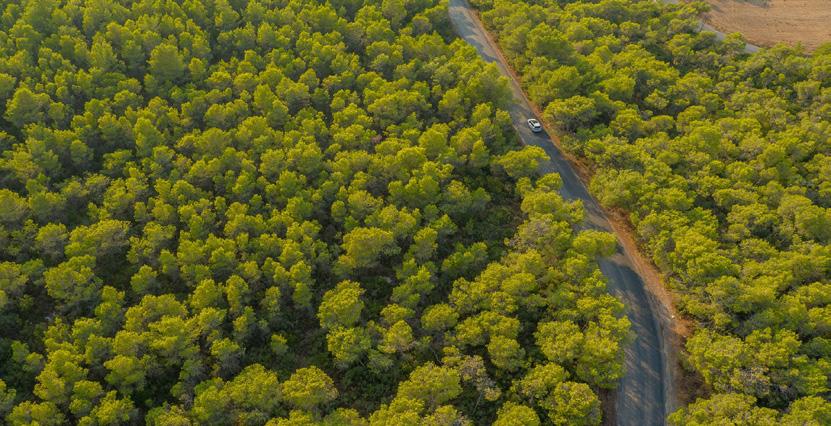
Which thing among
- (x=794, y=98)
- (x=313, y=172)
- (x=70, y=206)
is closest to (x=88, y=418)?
(x=70, y=206)

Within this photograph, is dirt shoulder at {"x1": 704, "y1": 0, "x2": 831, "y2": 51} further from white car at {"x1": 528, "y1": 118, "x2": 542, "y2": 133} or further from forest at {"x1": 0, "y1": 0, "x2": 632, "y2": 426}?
white car at {"x1": 528, "y1": 118, "x2": 542, "y2": 133}

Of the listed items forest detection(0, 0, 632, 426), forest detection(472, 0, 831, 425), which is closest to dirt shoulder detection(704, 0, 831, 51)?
forest detection(472, 0, 831, 425)

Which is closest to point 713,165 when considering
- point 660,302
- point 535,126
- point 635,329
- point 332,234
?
point 660,302

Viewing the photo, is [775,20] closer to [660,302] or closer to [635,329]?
[660,302]

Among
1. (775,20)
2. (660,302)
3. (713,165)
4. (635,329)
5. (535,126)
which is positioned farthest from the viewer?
(775,20)

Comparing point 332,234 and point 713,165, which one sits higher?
point 713,165

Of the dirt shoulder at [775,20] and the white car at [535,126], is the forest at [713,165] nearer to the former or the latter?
the white car at [535,126]
